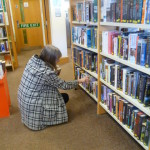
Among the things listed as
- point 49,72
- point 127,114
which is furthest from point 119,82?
point 49,72

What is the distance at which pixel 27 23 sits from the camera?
6.39 meters

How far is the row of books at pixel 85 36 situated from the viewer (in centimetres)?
221

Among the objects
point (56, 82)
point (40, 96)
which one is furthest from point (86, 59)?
point (40, 96)

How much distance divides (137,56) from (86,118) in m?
1.14

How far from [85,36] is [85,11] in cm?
33

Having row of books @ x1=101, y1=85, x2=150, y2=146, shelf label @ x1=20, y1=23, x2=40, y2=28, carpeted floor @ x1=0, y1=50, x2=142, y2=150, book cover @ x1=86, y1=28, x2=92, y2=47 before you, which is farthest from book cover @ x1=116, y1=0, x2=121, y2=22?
shelf label @ x1=20, y1=23, x2=40, y2=28

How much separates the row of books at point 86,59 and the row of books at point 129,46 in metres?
0.40

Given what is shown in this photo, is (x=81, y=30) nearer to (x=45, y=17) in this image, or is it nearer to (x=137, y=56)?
(x=137, y=56)

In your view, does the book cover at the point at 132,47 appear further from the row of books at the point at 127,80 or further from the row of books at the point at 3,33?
the row of books at the point at 3,33

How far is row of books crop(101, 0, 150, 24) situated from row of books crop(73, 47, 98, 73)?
2.03 ft

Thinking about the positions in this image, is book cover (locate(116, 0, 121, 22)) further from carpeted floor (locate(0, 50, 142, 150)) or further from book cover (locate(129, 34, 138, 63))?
carpeted floor (locate(0, 50, 142, 150))

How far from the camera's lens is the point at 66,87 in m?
2.04

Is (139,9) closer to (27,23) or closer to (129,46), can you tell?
(129,46)

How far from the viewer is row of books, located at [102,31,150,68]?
138 centimetres
